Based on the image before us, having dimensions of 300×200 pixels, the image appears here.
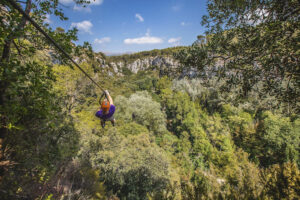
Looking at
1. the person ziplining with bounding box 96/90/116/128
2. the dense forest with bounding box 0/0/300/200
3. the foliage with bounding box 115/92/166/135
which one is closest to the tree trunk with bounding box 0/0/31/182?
the dense forest with bounding box 0/0/300/200

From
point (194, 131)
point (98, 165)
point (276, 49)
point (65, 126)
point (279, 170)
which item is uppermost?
point (276, 49)

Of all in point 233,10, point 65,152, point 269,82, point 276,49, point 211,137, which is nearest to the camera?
point 276,49

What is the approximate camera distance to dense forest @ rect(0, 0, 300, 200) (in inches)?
112

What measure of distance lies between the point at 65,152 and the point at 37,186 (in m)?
2.48

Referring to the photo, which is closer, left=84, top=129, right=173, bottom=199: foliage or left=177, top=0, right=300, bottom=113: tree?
left=177, top=0, right=300, bottom=113: tree

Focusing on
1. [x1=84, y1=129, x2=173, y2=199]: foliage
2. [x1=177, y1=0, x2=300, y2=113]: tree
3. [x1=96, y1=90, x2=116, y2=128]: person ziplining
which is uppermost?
[x1=177, y1=0, x2=300, y2=113]: tree

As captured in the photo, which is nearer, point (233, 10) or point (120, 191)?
point (233, 10)

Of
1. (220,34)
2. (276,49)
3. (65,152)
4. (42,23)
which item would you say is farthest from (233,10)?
(65,152)

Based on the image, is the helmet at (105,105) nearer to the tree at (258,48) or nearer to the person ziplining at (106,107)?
the person ziplining at (106,107)

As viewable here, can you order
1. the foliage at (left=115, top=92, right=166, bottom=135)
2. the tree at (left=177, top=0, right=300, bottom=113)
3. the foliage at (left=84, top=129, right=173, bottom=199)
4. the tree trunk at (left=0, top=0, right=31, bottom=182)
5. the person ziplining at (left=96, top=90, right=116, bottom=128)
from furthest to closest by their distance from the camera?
the foliage at (left=115, top=92, right=166, bottom=135), the foliage at (left=84, top=129, right=173, bottom=199), the person ziplining at (left=96, top=90, right=116, bottom=128), the tree at (left=177, top=0, right=300, bottom=113), the tree trunk at (left=0, top=0, right=31, bottom=182)

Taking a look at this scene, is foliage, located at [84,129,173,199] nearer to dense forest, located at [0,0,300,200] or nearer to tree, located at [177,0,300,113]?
dense forest, located at [0,0,300,200]

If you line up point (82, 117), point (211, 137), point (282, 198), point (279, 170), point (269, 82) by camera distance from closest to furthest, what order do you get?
point (269, 82)
point (282, 198)
point (279, 170)
point (82, 117)
point (211, 137)

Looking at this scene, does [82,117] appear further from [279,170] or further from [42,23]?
[279,170]

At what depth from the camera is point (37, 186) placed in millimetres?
5625
